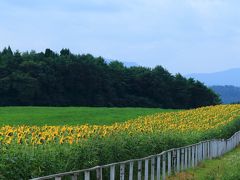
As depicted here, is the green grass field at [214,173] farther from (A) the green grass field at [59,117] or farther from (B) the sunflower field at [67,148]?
(A) the green grass field at [59,117]

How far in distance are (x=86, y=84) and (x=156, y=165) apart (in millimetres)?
77512

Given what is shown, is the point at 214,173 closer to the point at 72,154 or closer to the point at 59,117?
the point at 72,154

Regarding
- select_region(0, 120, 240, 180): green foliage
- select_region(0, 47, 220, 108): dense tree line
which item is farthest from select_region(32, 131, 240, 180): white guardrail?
select_region(0, 47, 220, 108): dense tree line

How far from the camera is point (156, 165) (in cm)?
1866

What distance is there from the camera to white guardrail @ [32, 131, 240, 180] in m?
12.0

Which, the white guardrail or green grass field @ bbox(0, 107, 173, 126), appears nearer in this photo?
the white guardrail

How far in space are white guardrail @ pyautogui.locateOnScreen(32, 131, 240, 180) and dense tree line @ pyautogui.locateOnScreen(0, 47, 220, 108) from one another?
52.4 meters

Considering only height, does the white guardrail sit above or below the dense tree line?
below

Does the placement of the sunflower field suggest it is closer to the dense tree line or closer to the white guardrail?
the white guardrail

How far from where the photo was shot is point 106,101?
95875mm

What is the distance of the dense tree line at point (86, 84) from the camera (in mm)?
84750

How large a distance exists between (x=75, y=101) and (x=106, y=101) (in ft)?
17.0

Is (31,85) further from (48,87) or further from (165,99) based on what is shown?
(165,99)

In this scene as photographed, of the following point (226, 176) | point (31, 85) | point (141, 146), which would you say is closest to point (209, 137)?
point (141, 146)
